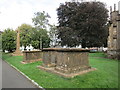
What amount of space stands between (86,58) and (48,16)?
31167 mm

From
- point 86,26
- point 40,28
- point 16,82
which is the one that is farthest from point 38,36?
point 16,82

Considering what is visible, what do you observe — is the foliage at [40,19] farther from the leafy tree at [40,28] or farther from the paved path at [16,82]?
the paved path at [16,82]

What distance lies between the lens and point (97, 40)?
2575 centimetres

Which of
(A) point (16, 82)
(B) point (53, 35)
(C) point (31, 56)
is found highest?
(B) point (53, 35)

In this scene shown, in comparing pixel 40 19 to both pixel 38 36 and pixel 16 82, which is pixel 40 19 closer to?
pixel 38 36

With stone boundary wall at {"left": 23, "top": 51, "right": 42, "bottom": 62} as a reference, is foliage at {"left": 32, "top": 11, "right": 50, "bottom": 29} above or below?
above

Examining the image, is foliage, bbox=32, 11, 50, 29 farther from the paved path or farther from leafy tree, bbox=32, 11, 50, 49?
the paved path

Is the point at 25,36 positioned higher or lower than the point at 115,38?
higher

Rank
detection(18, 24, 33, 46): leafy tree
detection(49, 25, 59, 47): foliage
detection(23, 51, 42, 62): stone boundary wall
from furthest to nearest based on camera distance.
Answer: detection(49, 25, 59, 47): foliage, detection(18, 24, 33, 46): leafy tree, detection(23, 51, 42, 62): stone boundary wall

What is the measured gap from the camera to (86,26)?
2538 cm

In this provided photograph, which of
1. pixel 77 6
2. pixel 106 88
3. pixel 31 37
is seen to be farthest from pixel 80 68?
pixel 31 37

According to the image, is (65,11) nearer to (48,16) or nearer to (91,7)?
(91,7)

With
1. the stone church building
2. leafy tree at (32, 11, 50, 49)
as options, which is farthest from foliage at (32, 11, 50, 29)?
the stone church building

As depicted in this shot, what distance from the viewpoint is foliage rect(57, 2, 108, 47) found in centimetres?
2550
